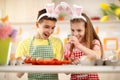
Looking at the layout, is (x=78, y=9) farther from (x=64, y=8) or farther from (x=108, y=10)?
(x=108, y=10)

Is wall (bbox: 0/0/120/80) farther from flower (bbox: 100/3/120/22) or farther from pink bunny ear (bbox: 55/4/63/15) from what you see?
flower (bbox: 100/3/120/22)

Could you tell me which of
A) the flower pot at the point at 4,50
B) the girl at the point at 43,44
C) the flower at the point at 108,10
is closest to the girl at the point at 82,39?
the girl at the point at 43,44

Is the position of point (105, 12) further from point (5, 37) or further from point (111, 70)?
point (5, 37)

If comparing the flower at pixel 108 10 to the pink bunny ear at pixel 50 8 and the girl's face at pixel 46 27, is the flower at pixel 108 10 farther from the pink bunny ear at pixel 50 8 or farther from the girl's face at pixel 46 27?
the girl's face at pixel 46 27

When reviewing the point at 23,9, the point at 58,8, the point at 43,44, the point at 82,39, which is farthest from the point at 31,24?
the point at 58,8

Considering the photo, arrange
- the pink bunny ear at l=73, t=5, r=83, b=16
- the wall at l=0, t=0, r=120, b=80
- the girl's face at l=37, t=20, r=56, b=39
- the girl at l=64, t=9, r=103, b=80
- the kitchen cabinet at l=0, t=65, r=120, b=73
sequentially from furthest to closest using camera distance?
the wall at l=0, t=0, r=120, b=80 < the girl's face at l=37, t=20, r=56, b=39 < the girl at l=64, t=9, r=103, b=80 < the pink bunny ear at l=73, t=5, r=83, b=16 < the kitchen cabinet at l=0, t=65, r=120, b=73

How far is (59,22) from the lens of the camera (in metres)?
2.36

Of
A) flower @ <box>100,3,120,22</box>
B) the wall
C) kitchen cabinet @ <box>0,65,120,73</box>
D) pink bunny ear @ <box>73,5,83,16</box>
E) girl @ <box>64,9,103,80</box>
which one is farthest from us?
the wall

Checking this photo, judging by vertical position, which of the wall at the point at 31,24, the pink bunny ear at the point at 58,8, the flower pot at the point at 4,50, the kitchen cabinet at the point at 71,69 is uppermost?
the wall at the point at 31,24

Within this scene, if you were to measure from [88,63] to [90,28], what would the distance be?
56cm

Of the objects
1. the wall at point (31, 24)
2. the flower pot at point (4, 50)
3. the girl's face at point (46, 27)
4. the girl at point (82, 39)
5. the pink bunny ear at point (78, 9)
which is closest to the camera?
the flower pot at point (4, 50)

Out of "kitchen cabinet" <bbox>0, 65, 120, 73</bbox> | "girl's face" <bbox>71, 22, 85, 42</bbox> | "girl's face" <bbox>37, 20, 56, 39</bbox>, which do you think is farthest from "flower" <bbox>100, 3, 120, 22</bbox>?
"girl's face" <bbox>37, 20, 56, 39</bbox>

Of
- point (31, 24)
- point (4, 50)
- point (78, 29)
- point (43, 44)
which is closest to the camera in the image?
point (4, 50)

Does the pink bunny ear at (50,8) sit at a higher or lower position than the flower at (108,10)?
higher
